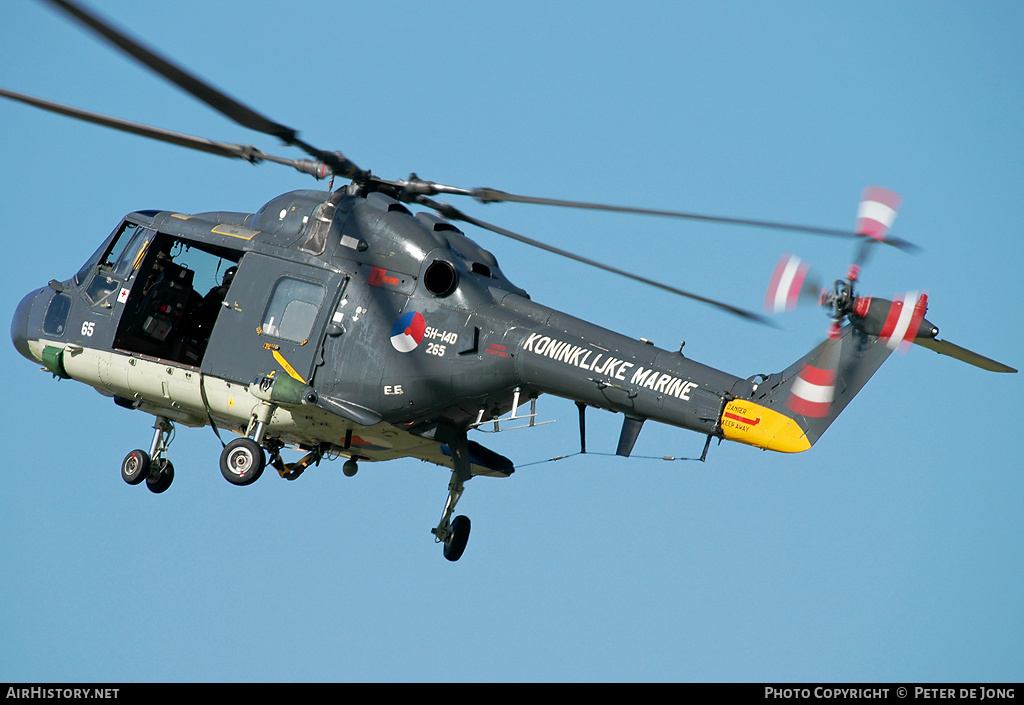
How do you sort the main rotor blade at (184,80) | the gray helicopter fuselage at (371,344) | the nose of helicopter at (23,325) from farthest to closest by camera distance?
1. the nose of helicopter at (23,325)
2. the gray helicopter fuselage at (371,344)
3. the main rotor blade at (184,80)

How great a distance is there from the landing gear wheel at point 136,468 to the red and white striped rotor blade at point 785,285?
38.4 ft

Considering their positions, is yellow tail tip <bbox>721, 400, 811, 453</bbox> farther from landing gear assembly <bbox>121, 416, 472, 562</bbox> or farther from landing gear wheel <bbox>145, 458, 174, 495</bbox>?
landing gear wheel <bbox>145, 458, 174, 495</bbox>

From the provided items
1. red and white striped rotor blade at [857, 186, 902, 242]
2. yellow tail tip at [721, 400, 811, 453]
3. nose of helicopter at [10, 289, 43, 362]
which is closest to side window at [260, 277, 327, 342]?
nose of helicopter at [10, 289, 43, 362]

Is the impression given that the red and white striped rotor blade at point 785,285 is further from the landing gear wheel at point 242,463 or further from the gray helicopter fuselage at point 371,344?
the landing gear wheel at point 242,463

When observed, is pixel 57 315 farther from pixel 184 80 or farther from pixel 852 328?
pixel 852 328

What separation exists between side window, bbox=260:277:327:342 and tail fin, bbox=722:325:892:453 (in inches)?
258

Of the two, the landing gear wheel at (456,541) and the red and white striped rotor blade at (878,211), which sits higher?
the red and white striped rotor blade at (878,211)

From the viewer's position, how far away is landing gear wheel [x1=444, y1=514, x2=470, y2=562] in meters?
20.7

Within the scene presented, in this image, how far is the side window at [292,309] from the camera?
1945cm

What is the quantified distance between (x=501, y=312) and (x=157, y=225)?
21.9 feet

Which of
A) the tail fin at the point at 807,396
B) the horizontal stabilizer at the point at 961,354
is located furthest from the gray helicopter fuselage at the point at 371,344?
the horizontal stabilizer at the point at 961,354

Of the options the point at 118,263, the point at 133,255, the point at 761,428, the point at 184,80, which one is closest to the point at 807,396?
the point at 761,428

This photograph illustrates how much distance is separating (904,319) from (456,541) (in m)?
8.46
